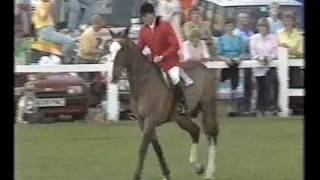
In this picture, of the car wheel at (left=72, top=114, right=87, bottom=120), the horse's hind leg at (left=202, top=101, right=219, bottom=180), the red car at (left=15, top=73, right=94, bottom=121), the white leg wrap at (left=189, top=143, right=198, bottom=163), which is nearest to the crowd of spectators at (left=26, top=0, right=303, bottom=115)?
the red car at (left=15, top=73, right=94, bottom=121)

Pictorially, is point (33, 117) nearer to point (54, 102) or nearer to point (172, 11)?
point (54, 102)

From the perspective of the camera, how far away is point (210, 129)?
529 centimetres

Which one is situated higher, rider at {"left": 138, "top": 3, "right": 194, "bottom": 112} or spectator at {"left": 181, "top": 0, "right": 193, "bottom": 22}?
spectator at {"left": 181, "top": 0, "right": 193, "bottom": 22}

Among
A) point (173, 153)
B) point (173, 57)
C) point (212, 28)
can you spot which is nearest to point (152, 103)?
point (173, 57)

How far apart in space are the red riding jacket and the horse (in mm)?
68

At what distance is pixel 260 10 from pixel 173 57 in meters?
3.53

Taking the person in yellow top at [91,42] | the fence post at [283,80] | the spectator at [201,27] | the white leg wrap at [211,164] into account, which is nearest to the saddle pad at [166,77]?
the white leg wrap at [211,164]

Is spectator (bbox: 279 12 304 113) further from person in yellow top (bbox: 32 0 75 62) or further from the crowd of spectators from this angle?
person in yellow top (bbox: 32 0 75 62)

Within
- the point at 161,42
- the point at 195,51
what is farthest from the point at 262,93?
the point at 161,42

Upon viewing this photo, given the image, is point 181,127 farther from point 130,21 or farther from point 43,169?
point 130,21

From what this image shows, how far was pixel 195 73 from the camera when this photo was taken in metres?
5.27

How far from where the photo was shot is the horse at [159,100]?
15.8ft

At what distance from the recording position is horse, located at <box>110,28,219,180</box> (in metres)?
4.81

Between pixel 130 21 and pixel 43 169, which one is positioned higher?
pixel 130 21
